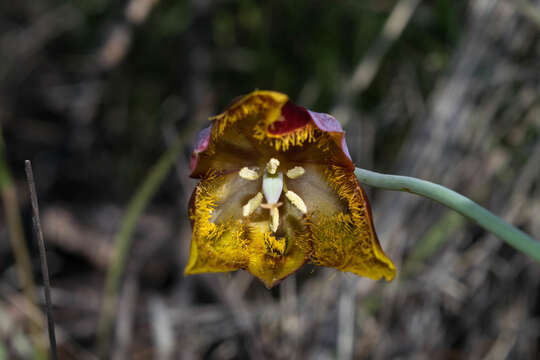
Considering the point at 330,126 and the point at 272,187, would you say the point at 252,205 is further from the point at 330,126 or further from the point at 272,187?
the point at 330,126

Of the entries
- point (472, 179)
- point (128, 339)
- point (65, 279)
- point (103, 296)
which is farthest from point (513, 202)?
point (65, 279)

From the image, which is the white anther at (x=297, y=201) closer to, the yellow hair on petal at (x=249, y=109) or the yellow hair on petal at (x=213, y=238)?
the yellow hair on petal at (x=213, y=238)

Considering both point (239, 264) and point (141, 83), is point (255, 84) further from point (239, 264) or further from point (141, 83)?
point (239, 264)

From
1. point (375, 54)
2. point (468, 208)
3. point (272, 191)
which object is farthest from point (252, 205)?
point (375, 54)

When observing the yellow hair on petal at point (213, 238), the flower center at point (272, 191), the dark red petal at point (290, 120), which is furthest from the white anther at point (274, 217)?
the dark red petal at point (290, 120)

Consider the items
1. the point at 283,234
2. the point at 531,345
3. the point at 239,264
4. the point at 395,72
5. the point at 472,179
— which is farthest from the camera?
the point at 395,72

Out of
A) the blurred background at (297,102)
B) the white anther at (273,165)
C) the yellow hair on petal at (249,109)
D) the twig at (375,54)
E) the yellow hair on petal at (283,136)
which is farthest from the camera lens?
the twig at (375,54)

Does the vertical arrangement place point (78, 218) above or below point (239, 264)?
below

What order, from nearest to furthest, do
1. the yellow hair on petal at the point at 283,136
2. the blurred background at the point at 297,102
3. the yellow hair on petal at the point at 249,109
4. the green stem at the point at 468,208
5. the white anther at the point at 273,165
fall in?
the green stem at the point at 468,208 → the yellow hair on petal at the point at 249,109 → the yellow hair on petal at the point at 283,136 → the white anther at the point at 273,165 → the blurred background at the point at 297,102
